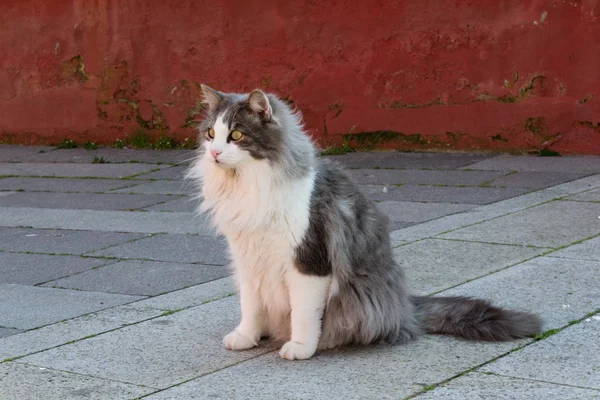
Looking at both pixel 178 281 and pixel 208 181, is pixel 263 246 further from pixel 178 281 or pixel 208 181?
pixel 178 281

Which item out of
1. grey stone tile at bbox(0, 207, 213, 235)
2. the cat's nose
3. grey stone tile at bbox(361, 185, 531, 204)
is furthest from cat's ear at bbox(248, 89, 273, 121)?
grey stone tile at bbox(361, 185, 531, 204)

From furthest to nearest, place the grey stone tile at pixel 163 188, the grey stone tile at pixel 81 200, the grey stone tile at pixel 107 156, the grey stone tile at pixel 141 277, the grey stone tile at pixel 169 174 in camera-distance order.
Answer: the grey stone tile at pixel 107 156 → the grey stone tile at pixel 169 174 → the grey stone tile at pixel 163 188 → the grey stone tile at pixel 81 200 → the grey stone tile at pixel 141 277

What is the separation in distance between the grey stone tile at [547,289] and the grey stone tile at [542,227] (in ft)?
2.03

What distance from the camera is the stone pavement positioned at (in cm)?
398

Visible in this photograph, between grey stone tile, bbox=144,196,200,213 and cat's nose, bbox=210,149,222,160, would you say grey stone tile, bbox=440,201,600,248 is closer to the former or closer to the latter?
grey stone tile, bbox=144,196,200,213

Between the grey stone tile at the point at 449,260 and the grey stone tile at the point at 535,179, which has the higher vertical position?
the grey stone tile at the point at 535,179

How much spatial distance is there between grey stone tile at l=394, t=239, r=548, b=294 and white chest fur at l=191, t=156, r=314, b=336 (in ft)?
4.64

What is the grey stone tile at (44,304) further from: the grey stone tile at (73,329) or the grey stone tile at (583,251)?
the grey stone tile at (583,251)

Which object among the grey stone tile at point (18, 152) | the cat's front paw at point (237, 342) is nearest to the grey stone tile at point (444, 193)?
the cat's front paw at point (237, 342)

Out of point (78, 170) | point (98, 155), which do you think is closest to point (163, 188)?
point (78, 170)

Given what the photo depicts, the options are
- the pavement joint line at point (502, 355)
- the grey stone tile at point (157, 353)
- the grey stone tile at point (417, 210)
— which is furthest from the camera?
the grey stone tile at point (417, 210)

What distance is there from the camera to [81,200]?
9.41m

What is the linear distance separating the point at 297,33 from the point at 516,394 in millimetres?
8275

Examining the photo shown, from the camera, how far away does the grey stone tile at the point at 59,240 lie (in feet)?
23.7
